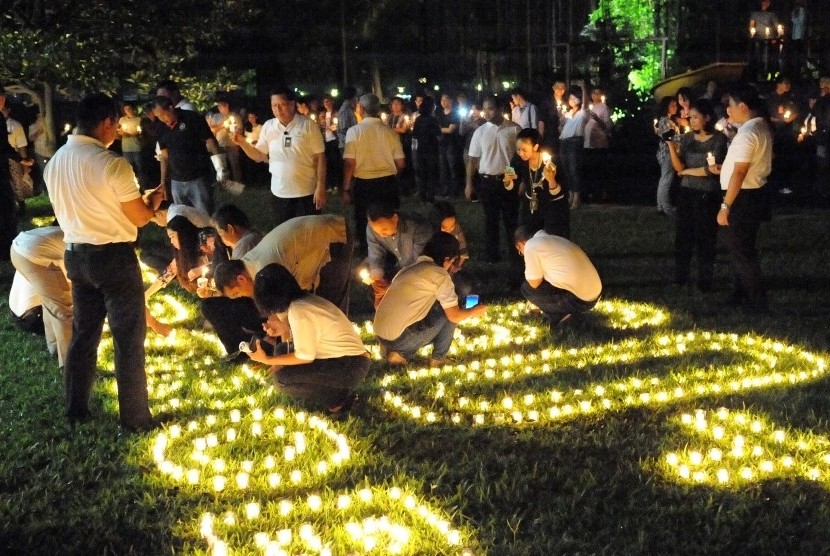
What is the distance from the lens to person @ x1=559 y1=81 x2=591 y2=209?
14.0 m

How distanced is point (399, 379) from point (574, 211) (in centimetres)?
774

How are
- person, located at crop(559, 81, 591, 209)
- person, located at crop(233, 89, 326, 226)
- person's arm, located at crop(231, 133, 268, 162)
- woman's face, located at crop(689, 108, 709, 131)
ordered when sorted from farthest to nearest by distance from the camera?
person, located at crop(559, 81, 591, 209), person's arm, located at crop(231, 133, 268, 162), person, located at crop(233, 89, 326, 226), woman's face, located at crop(689, 108, 709, 131)

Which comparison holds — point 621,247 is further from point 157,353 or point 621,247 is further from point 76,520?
point 76,520

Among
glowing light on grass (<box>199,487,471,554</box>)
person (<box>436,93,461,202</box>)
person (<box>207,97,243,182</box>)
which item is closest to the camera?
glowing light on grass (<box>199,487,471,554</box>)

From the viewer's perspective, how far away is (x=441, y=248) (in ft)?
22.8

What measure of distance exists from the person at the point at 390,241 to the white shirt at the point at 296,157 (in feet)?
5.66

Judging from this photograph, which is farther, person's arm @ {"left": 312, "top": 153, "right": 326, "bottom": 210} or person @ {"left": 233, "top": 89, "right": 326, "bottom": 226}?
person's arm @ {"left": 312, "top": 153, "right": 326, "bottom": 210}

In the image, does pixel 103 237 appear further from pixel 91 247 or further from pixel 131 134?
pixel 131 134

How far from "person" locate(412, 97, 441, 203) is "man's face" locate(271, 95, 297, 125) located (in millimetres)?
6890

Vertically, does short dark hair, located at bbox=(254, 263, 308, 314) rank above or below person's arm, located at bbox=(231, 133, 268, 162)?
below

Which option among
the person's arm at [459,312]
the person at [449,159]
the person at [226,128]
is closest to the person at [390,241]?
the person's arm at [459,312]

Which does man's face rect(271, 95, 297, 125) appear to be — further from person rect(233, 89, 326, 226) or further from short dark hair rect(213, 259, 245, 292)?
short dark hair rect(213, 259, 245, 292)

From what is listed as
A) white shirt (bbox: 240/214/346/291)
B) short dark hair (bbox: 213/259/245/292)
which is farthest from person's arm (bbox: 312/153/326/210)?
short dark hair (bbox: 213/259/245/292)

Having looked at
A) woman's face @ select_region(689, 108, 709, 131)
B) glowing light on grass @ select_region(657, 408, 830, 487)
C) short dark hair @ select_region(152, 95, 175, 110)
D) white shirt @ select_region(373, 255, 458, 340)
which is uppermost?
short dark hair @ select_region(152, 95, 175, 110)
